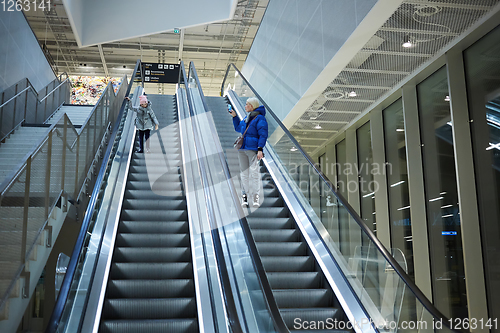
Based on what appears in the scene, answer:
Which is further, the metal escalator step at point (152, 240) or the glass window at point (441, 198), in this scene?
the glass window at point (441, 198)

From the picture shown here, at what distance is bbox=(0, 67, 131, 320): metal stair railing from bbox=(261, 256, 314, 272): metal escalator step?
2.73m

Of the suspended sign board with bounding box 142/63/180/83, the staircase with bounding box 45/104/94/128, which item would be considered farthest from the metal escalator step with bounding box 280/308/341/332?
the suspended sign board with bounding box 142/63/180/83

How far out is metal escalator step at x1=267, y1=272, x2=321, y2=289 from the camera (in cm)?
526

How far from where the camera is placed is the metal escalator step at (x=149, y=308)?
478 centimetres

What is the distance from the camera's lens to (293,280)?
208 inches

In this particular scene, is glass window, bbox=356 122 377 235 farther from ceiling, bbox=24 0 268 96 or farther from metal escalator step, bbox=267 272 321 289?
Result: ceiling, bbox=24 0 268 96

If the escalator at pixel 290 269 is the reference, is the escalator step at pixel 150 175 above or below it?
above

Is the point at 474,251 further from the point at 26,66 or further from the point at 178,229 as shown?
the point at 26,66

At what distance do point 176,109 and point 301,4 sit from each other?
18.9 ft

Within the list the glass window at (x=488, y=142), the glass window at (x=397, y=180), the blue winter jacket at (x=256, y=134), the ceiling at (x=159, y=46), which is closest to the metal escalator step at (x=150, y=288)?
the blue winter jacket at (x=256, y=134)

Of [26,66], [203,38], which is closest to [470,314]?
[26,66]

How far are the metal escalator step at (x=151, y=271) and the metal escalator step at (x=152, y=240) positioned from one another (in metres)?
0.66

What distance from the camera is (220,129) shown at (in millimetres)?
11117

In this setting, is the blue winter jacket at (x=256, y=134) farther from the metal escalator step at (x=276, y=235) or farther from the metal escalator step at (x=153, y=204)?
the metal escalator step at (x=153, y=204)
